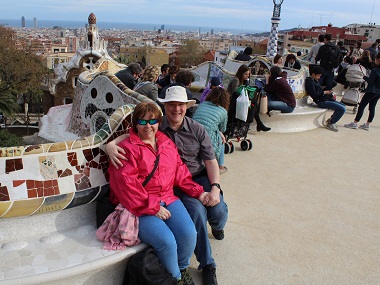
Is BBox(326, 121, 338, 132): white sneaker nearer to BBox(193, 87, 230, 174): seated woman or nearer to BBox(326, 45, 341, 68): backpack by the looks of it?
BBox(326, 45, 341, 68): backpack

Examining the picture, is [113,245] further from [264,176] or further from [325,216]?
[264,176]

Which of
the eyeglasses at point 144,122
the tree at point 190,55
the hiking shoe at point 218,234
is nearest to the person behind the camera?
the eyeglasses at point 144,122

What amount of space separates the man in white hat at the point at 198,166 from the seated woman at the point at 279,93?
377 centimetres

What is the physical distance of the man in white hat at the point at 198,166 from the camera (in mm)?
2955

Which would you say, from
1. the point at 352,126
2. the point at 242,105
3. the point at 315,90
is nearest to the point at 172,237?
the point at 242,105

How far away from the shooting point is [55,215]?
2893 millimetres

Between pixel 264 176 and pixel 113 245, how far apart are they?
112 inches

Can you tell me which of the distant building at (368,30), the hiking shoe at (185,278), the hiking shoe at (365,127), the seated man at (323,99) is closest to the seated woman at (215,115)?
the hiking shoe at (185,278)

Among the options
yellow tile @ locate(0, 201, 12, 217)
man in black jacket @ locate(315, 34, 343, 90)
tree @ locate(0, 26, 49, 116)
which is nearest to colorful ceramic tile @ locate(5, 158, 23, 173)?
yellow tile @ locate(0, 201, 12, 217)

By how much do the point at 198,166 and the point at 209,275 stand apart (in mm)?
914

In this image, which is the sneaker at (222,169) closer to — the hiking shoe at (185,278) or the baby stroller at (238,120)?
Result: the baby stroller at (238,120)

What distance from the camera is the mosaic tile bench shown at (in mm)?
2490

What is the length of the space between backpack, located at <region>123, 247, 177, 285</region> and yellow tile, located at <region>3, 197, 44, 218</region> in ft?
2.56

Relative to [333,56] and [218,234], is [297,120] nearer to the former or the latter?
[333,56]
